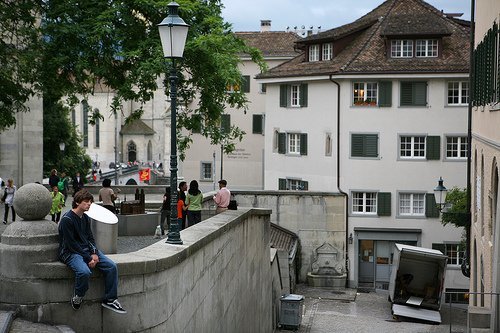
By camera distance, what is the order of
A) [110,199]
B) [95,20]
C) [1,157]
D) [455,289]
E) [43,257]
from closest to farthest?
1. [43,257]
2. [110,199]
3. [95,20]
4. [1,157]
5. [455,289]

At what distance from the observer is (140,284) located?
10.4 metres

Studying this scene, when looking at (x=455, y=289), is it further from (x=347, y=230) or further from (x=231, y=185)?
(x=231, y=185)

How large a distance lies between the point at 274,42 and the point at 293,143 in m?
16.4

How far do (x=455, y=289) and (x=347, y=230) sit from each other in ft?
18.9

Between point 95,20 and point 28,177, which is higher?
point 95,20

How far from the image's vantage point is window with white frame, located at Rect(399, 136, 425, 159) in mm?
45344

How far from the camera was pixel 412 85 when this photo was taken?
45.2 metres

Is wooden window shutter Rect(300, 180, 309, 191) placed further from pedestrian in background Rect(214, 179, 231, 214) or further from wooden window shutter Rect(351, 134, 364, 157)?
pedestrian in background Rect(214, 179, 231, 214)

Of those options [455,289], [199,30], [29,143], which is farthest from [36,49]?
[455,289]

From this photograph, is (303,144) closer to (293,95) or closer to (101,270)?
A: (293,95)

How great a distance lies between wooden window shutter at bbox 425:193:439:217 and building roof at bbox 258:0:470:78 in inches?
233

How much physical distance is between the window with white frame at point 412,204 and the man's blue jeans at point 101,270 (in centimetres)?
3659

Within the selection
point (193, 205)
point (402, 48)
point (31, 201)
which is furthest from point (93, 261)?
point (402, 48)

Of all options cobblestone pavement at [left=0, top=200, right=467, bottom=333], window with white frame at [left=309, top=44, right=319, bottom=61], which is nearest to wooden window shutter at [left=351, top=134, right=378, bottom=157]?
window with white frame at [left=309, top=44, right=319, bottom=61]
